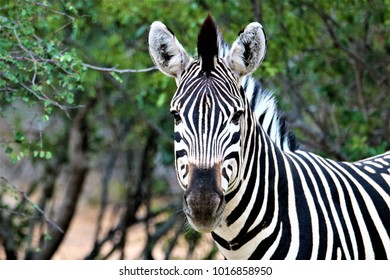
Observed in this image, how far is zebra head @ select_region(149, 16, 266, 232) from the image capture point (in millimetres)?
3916

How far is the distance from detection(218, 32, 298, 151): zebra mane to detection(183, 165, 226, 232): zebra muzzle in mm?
977

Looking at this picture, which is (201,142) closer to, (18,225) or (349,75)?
(349,75)

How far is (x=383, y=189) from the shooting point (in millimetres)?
4805

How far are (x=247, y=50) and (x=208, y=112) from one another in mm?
509

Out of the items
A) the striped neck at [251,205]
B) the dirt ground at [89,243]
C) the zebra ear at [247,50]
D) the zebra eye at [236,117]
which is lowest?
the dirt ground at [89,243]

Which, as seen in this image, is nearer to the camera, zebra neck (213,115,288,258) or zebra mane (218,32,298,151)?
zebra neck (213,115,288,258)

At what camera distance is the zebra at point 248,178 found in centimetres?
404

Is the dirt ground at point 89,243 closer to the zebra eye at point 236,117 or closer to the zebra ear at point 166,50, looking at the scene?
the zebra ear at point 166,50

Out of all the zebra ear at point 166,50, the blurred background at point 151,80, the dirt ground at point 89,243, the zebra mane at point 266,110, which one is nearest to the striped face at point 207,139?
the zebra ear at point 166,50

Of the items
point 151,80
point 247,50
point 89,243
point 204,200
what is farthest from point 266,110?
point 89,243

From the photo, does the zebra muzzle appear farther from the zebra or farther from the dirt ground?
the dirt ground

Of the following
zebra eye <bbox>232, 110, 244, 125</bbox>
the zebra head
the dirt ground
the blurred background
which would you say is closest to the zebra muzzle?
the zebra head
